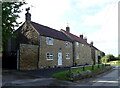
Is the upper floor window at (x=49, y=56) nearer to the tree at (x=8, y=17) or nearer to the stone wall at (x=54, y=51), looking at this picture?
the stone wall at (x=54, y=51)

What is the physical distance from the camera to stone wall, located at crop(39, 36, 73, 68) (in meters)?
22.0

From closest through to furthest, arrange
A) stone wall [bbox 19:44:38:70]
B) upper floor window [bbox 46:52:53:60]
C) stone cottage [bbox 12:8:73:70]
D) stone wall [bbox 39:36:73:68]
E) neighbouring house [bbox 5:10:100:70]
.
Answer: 1. stone wall [bbox 19:44:38:70]
2. stone cottage [bbox 12:8:73:70]
3. neighbouring house [bbox 5:10:100:70]
4. stone wall [bbox 39:36:73:68]
5. upper floor window [bbox 46:52:53:60]

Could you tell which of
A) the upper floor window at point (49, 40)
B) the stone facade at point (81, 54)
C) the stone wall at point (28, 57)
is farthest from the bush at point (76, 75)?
the stone facade at point (81, 54)

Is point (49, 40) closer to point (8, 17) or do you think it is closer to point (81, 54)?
point (8, 17)

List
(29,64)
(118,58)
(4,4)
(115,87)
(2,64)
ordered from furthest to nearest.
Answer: (118,58) → (2,64) → (29,64) → (4,4) → (115,87)

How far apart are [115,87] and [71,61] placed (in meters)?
20.2

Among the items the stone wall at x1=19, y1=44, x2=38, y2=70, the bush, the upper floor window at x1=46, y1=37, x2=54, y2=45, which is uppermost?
the upper floor window at x1=46, y1=37, x2=54, y2=45

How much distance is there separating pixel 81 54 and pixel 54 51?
13.1 meters

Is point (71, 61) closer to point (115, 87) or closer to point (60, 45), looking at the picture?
point (60, 45)

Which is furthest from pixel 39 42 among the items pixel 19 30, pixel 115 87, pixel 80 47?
pixel 80 47

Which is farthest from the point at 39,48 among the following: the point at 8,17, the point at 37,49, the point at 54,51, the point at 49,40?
the point at 8,17

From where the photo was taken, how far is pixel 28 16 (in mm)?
24094

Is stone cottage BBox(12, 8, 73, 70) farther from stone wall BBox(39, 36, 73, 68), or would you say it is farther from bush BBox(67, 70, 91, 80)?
bush BBox(67, 70, 91, 80)

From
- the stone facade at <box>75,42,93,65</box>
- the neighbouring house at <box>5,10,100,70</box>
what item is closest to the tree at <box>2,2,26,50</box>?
the neighbouring house at <box>5,10,100,70</box>
